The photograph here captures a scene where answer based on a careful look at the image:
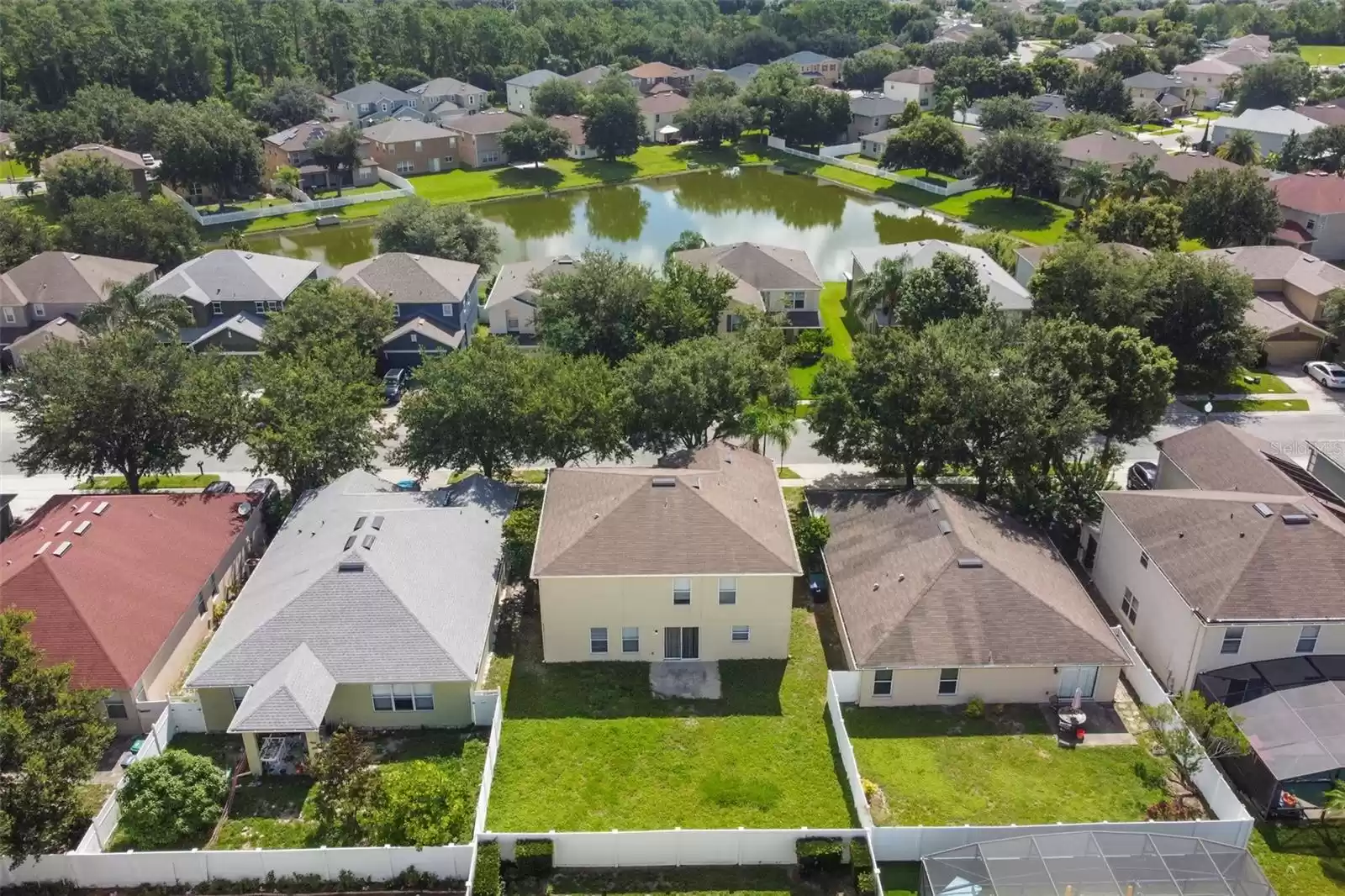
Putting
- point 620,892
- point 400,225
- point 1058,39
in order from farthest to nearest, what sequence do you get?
point 1058,39 → point 400,225 → point 620,892

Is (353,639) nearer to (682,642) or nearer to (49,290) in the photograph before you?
(682,642)

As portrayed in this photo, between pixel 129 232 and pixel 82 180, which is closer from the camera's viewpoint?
pixel 129 232

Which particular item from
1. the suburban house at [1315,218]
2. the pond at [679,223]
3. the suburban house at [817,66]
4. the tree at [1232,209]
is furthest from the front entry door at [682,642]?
the suburban house at [817,66]

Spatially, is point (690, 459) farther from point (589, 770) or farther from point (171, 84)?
point (171, 84)

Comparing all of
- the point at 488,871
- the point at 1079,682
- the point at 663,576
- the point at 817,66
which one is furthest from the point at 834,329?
the point at 817,66

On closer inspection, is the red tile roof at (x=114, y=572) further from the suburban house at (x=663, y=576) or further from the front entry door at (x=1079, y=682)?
the front entry door at (x=1079, y=682)

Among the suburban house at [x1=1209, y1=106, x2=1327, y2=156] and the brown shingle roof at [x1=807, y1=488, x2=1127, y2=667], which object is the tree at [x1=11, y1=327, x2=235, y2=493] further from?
the suburban house at [x1=1209, y1=106, x2=1327, y2=156]

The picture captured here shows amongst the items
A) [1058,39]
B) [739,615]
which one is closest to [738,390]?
[739,615]
